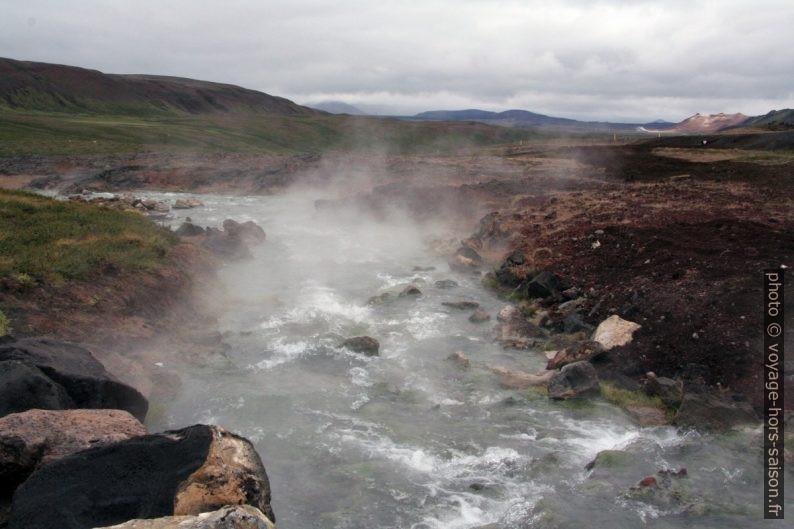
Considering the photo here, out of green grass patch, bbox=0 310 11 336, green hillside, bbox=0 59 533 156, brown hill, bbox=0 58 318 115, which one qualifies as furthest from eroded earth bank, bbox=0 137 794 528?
brown hill, bbox=0 58 318 115

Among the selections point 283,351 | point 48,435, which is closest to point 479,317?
point 283,351

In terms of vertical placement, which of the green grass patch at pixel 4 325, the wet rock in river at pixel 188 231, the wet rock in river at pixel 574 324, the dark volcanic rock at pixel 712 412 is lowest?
the dark volcanic rock at pixel 712 412

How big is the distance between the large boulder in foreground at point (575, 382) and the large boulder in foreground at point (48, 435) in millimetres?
9263

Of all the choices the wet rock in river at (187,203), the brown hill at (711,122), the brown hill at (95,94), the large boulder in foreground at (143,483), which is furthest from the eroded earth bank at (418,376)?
the brown hill at (95,94)

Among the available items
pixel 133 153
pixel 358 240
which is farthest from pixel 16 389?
pixel 133 153

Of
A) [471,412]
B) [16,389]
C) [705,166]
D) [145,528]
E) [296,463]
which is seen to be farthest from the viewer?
[705,166]

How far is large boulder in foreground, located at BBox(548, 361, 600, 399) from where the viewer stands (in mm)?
14083

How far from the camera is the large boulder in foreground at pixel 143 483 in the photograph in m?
6.76

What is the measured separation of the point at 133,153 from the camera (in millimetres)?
60875

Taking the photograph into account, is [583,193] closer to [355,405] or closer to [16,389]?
[355,405]

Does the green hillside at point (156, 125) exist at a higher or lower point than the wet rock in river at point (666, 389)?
higher

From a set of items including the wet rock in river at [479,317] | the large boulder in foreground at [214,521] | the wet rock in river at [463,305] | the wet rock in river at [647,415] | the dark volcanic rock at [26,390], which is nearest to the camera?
the large boulder in foreground at [214,521]

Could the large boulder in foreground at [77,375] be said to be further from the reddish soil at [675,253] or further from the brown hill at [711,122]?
the brown hill at [711,122]

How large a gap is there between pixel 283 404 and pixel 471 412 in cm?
437
